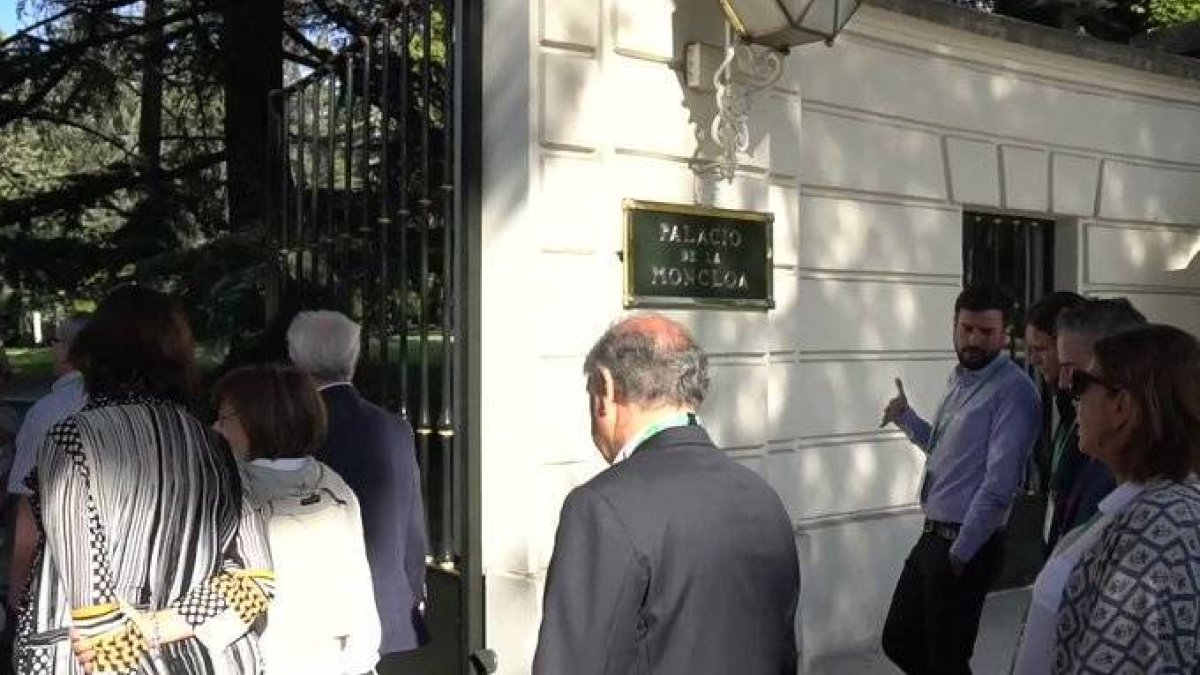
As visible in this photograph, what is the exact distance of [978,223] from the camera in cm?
828

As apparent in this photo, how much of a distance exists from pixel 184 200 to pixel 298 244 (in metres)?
3.85

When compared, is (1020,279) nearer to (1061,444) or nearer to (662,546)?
(1061,444)

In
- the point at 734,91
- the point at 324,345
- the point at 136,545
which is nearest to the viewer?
the point at 136,545

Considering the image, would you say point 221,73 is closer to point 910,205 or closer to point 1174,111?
point 910,205

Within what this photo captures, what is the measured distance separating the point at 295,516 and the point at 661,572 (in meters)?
1.39

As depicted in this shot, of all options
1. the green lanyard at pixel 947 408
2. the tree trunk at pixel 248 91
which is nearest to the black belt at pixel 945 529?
the green lanyard at pixel 947 408

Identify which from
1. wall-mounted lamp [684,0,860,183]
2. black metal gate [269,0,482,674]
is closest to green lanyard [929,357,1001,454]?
wall-mounted lamp [684,0,860,183]

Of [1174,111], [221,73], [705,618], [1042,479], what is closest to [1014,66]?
[1174,111]

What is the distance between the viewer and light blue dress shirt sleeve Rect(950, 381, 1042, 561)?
4691mm

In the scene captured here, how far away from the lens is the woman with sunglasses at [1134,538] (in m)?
2.24

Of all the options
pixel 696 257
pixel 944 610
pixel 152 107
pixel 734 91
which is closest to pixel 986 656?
pixel 944 610

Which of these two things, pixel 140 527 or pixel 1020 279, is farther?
pixel 1020 279

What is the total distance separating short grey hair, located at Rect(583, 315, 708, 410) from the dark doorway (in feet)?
19.3

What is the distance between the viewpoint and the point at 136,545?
9.51 ft
